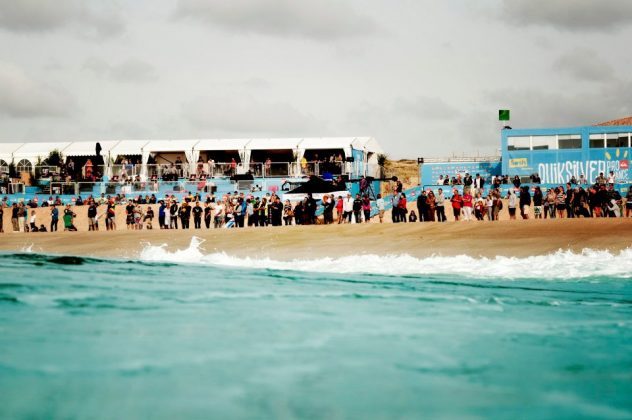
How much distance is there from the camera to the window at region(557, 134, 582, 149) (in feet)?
142

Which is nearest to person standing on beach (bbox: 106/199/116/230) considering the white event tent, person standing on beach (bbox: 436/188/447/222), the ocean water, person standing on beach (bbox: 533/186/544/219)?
person standing on beach (bbox: 436/188/447/222)

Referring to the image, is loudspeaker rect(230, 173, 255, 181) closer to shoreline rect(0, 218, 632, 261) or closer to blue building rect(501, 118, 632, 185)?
blue building rect(501, 118, 632, 185)

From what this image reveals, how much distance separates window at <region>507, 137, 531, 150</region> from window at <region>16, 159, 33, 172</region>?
1178 inches

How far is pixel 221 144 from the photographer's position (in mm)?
44500

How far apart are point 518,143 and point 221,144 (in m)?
18.2

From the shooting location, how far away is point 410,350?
7.45 metres

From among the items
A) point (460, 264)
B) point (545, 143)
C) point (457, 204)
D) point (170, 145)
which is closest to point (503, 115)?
point (545, 143)

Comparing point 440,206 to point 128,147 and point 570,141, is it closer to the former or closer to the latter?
point 570,141

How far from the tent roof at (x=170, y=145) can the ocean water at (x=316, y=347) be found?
31917 millimetres

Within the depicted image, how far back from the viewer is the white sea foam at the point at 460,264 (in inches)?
528

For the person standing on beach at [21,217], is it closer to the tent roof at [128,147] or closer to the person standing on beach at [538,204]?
the tent roof at [128,147]

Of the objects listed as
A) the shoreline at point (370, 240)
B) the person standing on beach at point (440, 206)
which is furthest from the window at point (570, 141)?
the shoreline at point (370, 240)

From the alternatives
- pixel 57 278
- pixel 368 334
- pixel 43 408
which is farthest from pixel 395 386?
pixel 57 278

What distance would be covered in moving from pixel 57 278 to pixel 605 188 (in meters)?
17.8
